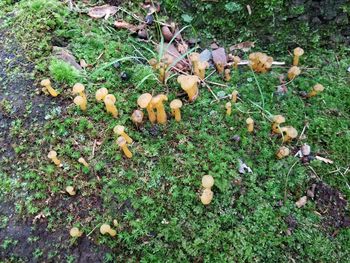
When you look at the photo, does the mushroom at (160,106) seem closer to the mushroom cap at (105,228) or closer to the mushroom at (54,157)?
the mushroom at (54,157)

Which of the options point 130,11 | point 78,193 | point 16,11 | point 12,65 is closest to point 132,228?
point 78,193

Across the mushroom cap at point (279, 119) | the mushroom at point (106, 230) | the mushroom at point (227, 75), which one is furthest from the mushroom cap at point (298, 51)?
the mushroom at point (106, 230)

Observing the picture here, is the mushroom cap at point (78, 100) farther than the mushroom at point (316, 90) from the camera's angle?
No

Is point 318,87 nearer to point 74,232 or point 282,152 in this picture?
Result: point 282,152

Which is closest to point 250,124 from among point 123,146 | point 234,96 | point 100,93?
point 234,96

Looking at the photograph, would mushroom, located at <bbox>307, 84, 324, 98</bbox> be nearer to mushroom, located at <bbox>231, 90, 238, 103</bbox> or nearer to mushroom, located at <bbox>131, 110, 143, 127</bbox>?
mushroom, located at <bbox>231, 90, 238, 103</bbox>

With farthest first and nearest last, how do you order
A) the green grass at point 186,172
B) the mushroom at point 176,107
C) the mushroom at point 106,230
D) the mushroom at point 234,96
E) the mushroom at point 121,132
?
1. the mushroom at point 234,96
2. the mushroom at point 176,107
3. the mushroom at point 121,132
4. the green grass at point 186,172
5. the mushroom at point 106,230

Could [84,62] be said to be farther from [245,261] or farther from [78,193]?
[245,261]
